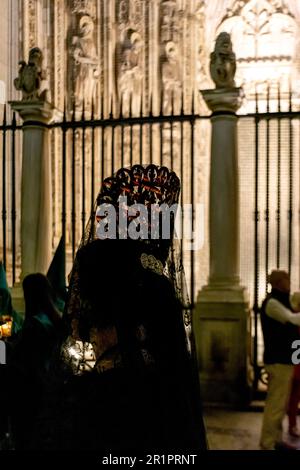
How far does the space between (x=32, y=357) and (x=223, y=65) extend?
4.30 metres

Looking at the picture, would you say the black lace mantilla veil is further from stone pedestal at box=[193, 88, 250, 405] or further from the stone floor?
stone pedestal at box=[193, 88, 250, 405]

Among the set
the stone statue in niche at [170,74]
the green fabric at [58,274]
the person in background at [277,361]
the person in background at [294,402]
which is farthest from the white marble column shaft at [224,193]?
the stone statue in niche at [170,74]

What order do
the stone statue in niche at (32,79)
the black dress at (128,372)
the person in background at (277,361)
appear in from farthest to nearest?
1. the stone statue in niche at (32,79)
2. the person in background at (277,361)
3. the black dress at (128,372)

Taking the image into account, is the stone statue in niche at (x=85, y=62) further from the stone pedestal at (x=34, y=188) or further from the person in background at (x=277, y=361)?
the person in background at (x=277, y=361)

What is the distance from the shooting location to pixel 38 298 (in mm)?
3471

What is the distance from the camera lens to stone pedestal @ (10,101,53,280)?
6559mm

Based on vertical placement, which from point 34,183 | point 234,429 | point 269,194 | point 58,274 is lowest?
point 234,429

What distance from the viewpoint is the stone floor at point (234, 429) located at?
15.2 feet

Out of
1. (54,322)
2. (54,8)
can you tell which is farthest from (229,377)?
(54,8)

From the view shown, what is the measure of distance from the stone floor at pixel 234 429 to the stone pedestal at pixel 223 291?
222 millimetres

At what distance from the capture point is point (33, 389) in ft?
7.87

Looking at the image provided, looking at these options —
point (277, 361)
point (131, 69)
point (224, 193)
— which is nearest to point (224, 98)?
point (224, 193)

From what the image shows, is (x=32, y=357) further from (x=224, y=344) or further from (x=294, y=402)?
(x=224, y=344)
